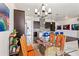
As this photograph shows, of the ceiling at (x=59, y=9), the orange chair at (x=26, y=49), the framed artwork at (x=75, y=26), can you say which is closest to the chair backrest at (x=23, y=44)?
the orange chair at (x=26, y=49)

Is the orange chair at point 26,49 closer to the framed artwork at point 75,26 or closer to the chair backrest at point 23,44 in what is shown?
the chair backrest at point 23,44

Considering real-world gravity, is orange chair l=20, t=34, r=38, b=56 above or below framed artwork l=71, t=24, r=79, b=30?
below

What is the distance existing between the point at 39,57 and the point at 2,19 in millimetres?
799

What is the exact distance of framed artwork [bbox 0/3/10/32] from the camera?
1859 millimetres

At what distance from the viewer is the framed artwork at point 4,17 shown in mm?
1859

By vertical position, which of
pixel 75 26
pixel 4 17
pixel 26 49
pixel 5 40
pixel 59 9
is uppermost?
pixel 59 9

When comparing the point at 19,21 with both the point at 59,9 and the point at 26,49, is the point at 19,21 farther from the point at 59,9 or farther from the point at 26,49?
the point at 59,9

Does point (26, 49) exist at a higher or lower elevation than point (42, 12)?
lower

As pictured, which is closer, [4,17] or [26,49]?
[4,17]

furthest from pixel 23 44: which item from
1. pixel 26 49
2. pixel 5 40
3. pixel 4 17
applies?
pixel 4 17

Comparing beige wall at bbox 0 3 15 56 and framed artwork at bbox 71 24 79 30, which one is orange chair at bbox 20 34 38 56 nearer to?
beige wall at bbox 0 3 15 56

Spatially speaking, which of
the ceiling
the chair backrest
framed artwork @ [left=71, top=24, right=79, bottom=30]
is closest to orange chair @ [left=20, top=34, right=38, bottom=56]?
the chair backrest

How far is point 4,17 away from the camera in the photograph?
1.92m

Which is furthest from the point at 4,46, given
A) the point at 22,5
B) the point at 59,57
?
the point at 59,57
